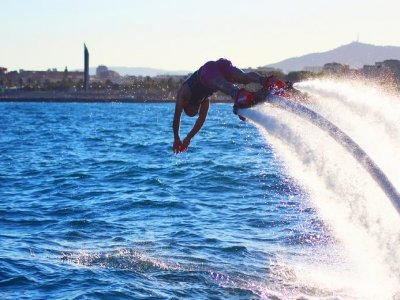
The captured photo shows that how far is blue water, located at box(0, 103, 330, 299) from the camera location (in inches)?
608

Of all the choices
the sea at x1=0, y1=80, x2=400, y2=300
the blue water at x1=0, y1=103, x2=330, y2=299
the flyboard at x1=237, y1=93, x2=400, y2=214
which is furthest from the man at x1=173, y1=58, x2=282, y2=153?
the blue water at x1=0, y1=103, x2=330, y2=299

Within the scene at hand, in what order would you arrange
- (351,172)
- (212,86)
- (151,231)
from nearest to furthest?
(212,86)
(351,172)
(151,231)

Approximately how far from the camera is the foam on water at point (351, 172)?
1516 cm

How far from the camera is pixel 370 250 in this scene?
644 inches

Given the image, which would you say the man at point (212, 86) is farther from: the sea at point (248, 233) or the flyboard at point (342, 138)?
the sea at point (248, 233)

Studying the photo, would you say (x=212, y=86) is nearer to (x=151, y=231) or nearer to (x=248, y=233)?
(x=248, y=233)

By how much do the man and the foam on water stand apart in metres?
0.39

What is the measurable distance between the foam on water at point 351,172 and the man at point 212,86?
0.39 meters

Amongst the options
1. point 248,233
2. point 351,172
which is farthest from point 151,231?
point 351,172

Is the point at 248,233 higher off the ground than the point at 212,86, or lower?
lower

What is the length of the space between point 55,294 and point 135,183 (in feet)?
52.7

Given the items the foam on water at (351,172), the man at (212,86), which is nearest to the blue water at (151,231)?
the foam on water at (351,172)

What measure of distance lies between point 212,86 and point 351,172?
10.7ft

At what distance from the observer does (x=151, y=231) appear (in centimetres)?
2031
